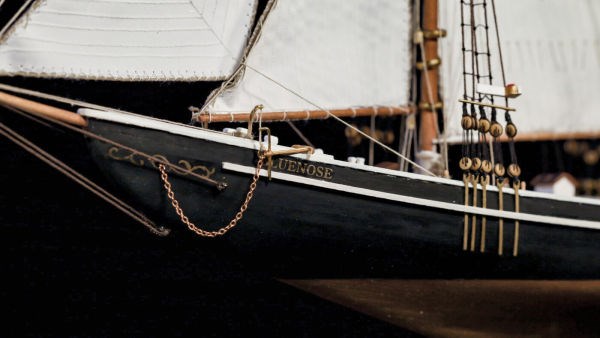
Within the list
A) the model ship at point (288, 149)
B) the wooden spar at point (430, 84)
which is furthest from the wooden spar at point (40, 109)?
the wooden spar at point (430, 84)

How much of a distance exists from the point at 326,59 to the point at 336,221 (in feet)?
3.67

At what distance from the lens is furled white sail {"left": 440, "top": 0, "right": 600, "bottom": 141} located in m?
5.30

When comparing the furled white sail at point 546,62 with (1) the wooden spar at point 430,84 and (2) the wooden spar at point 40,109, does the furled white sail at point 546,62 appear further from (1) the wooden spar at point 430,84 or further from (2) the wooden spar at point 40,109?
(2) the wooden spar at point 40,109

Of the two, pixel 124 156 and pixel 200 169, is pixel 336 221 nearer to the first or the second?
pixel 200 169

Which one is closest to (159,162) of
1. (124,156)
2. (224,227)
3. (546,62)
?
(124,156)

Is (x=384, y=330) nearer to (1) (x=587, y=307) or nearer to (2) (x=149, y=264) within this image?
(1) (x=587, y=307)

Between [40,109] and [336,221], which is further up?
[40,109]

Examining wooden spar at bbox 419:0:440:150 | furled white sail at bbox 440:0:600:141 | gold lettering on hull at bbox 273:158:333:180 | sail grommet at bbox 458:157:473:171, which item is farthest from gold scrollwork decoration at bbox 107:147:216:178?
furled white sail at bbox 440:0:600:141

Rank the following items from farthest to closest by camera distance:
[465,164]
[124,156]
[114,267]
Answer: [114,267] < [465,164] < [124,156]

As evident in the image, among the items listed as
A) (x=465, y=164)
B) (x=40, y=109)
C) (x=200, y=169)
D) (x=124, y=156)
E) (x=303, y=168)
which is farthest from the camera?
(x=465, y=164)

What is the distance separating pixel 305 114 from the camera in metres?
4.20

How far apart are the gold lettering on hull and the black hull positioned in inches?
0.6

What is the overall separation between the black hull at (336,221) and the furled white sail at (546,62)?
114 cm

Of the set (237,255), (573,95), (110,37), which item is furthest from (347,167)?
(573,95)
